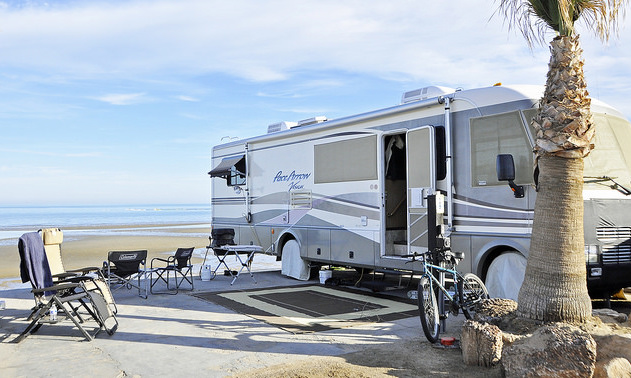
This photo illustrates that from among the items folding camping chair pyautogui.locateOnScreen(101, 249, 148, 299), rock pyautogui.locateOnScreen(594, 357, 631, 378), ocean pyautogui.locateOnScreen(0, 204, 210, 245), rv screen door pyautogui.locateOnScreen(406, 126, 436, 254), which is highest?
rv screen door pyautogui.locateOnScreen(406, 126, 436, 254)

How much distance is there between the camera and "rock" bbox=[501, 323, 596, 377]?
160 inches

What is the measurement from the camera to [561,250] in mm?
4914

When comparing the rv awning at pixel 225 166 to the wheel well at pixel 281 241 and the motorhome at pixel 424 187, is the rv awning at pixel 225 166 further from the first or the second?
the wheel well at pixel 281 241

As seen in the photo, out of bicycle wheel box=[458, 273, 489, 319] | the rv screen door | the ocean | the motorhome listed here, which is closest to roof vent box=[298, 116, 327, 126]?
the motorhome

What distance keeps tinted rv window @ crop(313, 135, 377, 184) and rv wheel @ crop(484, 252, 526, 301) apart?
2363mm

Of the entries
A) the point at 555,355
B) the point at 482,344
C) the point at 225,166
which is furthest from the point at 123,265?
the point at 555,355

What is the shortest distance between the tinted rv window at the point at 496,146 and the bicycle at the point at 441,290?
133 cm

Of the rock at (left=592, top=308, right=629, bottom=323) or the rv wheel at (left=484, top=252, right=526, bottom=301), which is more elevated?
the rv wheel at (left=484, top=252, right=526, bottom=301)

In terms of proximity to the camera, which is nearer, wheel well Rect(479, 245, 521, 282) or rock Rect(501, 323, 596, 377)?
rock Rect(501, 323, 596, 377)

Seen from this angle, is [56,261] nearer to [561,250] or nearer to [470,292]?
[470,292]

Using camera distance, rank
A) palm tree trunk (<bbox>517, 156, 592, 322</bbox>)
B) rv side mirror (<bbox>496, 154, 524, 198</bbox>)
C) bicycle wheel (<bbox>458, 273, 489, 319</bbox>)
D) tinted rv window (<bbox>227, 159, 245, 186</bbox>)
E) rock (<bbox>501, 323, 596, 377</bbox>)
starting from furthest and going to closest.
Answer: tinted rv window (<bbox>227, 159, 245, 186</bbox>), rv side mirror (<bbox>496, 154, 524, 198</bbox>), bicycle wheel (<bbox>458, 273, 489, 319</bbox>), palm tree trunk (<bbox>517, 156, 592, 322</bbox>), rock (<bbox>501, 323, 596, 377</bbox>)

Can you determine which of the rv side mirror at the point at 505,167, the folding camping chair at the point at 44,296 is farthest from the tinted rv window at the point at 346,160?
the folding camping chair at the point at 44,296

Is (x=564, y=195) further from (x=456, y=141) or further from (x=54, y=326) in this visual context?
(x=54, y=326)

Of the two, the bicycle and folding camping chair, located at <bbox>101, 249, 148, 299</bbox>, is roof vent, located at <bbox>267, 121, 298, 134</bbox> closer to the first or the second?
folding camping chair, located at <bbox>101, 249, 148, 299</bbox>
